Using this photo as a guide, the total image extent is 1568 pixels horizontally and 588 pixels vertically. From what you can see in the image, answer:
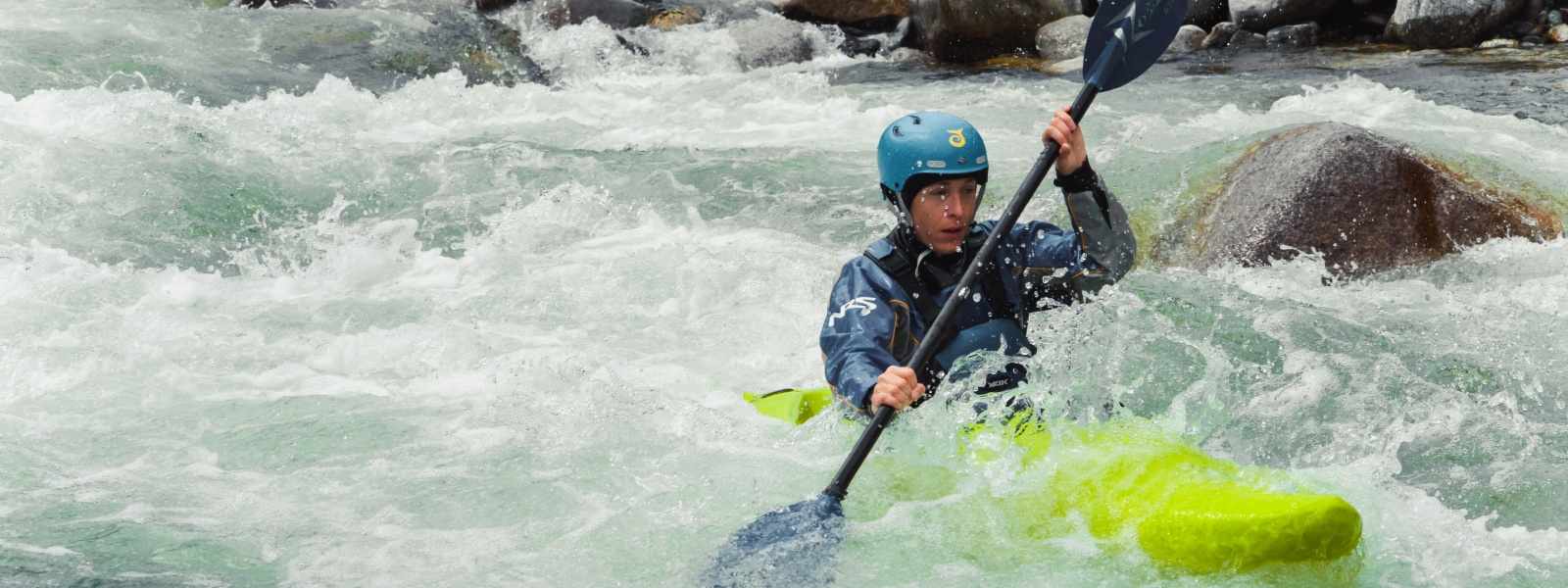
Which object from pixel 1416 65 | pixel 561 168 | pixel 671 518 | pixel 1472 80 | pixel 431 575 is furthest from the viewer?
pixel 1416 65

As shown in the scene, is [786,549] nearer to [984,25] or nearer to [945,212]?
[945,212]

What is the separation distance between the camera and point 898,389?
140 inches

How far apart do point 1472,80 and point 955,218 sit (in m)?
8.34

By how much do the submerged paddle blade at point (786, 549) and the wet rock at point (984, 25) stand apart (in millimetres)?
10586

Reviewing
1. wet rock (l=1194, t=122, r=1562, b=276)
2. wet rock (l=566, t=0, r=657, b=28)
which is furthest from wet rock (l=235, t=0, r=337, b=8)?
wet rock (l=1194, t=122, r=1562, b=276)

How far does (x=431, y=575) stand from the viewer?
12.7 feet

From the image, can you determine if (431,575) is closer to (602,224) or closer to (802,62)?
(602,224)

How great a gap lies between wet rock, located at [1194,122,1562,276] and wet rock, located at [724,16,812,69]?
8106 millimetres

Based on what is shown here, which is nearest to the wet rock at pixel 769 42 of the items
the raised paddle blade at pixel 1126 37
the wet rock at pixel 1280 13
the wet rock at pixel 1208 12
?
the wet rock at pixel 1208 12

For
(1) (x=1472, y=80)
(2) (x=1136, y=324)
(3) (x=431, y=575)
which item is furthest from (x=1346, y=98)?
(3) (x=431, y=575)

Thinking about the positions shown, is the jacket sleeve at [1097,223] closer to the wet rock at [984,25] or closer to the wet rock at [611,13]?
the wet rock at [984,25]

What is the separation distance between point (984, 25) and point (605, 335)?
27.2ft

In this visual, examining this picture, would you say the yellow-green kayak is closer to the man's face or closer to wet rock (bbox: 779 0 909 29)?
the man's face

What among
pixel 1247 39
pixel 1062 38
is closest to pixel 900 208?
pixel 1062 38
